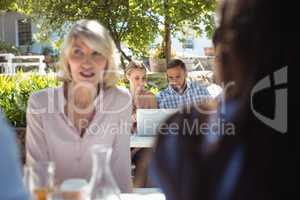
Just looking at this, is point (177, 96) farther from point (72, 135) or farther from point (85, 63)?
point (72, 135)

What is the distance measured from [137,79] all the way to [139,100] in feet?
1.01

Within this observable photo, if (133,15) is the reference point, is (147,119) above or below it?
below

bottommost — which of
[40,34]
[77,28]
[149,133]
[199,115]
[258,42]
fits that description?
[149,133]

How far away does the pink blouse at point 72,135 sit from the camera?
2.58 m

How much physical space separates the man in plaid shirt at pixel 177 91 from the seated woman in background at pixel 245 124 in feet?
14.2

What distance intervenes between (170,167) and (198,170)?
0.10 meters

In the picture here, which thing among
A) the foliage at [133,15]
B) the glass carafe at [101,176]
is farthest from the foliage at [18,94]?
the glass carafe at [101,176]

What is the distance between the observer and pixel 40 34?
11734 millimetres

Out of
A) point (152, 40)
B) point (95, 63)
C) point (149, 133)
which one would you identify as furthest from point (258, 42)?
point (152, 40)

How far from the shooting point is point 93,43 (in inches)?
106

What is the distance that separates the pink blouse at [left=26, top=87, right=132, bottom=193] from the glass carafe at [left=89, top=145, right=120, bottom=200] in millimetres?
779

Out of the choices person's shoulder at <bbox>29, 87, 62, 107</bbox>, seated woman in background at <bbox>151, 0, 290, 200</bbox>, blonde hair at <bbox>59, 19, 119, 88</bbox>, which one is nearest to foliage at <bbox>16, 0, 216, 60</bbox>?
blonde hair at <bbox>59, 19, 119, 88</bbox>

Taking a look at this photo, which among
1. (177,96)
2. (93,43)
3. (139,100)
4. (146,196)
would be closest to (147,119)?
(139,100)

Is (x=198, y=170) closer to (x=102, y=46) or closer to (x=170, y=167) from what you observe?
(x=170, y=167)
